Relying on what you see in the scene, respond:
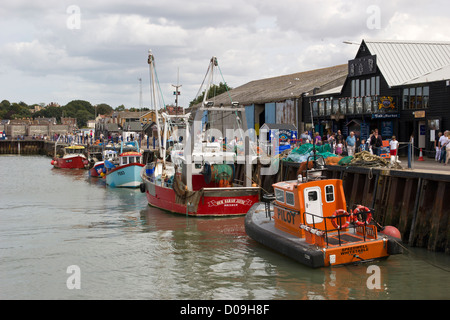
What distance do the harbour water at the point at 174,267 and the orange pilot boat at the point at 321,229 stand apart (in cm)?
47

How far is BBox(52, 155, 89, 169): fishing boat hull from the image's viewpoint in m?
60.2

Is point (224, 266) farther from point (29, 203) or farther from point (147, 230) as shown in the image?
point (29, 203)

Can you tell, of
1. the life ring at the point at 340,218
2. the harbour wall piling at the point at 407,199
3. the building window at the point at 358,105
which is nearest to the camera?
the life ring at the point at 340,218

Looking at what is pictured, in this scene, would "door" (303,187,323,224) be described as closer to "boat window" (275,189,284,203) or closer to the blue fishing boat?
"boat window" (275,189,284,203)

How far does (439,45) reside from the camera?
3678 cm

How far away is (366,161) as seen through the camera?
19891 millimetres

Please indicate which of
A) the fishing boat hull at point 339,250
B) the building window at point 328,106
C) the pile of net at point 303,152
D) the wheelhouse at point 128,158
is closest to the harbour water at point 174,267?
the fishing boat hull at point 339,250

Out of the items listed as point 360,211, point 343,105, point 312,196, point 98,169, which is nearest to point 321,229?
point 312,196

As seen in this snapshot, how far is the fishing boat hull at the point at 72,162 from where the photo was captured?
60188 mm

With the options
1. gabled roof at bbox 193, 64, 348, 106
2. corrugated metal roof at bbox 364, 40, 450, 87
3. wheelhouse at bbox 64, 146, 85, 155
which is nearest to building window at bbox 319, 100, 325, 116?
gabled roof at bbox 193, 64, 348, 106

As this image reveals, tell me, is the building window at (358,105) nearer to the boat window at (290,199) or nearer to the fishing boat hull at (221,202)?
the fishing boat hull at (221,202)
